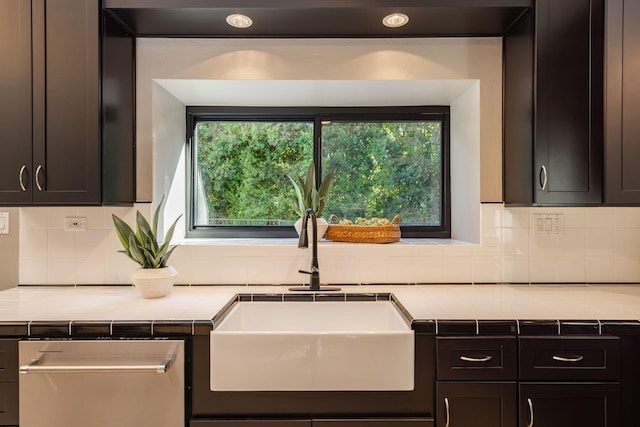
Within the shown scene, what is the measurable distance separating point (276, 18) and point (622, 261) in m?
2.02

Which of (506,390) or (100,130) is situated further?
(100,130)

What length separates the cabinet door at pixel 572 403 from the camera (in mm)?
1348

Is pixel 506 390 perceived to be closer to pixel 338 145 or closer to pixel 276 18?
pixel 338 145

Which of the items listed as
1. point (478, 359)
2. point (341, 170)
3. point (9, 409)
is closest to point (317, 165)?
point (341, 170)

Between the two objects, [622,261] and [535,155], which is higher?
[535,155]

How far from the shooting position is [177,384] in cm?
135

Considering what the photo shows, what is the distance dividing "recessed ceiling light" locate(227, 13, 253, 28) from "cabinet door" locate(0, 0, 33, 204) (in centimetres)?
81

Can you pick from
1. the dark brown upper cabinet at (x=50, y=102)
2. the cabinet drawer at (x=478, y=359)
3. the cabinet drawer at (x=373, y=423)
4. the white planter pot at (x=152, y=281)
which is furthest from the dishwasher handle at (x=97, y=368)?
the cabinet drawer at (x=478, y=359)

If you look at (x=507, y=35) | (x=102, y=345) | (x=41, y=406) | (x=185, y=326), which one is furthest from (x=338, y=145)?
(x=41, y=406)

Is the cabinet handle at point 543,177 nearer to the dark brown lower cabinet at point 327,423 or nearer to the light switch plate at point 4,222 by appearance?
the dark brown lower cabinet at point 327,423

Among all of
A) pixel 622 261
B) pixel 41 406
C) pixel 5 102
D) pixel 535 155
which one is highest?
pixel 5 102

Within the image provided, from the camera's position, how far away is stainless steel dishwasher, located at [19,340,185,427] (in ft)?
4.34

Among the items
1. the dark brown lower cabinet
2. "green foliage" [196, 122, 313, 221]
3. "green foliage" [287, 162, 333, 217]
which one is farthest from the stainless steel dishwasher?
"green foliage" [196, 122, 313, 221]

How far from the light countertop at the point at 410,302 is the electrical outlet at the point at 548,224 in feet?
0.88
